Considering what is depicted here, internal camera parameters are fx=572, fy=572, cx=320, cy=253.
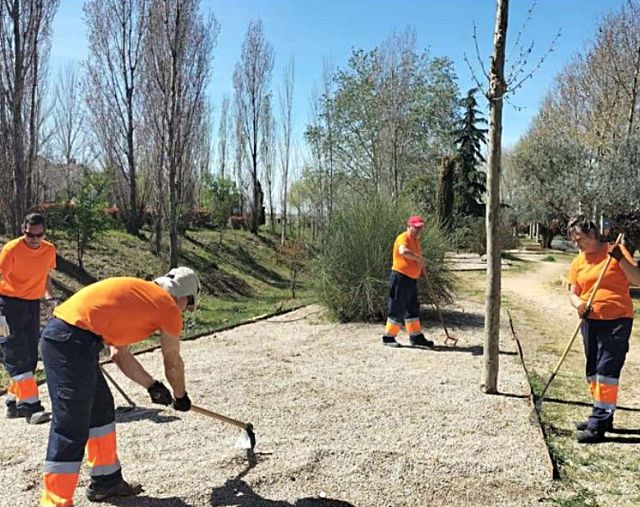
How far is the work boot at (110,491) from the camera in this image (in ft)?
10.6

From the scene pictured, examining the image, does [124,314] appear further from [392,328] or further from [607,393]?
[392,328]

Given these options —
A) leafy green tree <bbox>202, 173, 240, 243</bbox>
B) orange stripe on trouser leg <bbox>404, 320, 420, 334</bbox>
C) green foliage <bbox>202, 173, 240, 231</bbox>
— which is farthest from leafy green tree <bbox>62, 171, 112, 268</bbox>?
green foliage <bbox>202, 173, 240, 231</bbox>

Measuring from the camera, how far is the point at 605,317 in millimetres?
4258

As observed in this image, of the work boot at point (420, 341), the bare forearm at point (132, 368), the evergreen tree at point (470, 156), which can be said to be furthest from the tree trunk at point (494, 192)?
the evergreen tree at point (470, 156)

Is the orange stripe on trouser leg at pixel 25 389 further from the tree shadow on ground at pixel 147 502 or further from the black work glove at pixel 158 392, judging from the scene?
the black work glove at pixel 158 392

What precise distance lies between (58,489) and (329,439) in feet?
6.33

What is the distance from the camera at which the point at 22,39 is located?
10.5m

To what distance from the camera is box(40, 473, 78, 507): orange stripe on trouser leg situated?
9.44 ft

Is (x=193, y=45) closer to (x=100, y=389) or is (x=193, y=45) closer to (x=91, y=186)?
(x=91, y=186)

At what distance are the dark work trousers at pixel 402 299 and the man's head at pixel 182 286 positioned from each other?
4.48m

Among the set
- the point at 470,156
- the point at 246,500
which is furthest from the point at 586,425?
the point at 470,156

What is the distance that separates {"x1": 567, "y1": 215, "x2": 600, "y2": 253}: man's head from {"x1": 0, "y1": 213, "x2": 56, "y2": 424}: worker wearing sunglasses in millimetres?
4368

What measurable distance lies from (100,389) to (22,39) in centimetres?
964

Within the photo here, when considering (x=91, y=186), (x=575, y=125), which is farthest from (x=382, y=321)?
(x=575, y=125)
